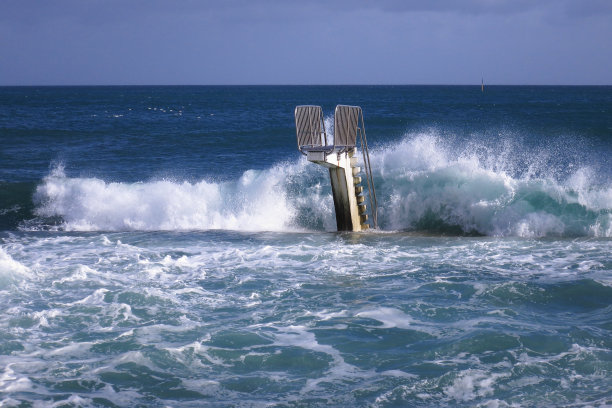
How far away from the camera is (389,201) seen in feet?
56.3

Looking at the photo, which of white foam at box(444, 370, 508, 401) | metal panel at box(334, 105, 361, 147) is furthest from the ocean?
metal panel at box(334, 105, 361, 147)

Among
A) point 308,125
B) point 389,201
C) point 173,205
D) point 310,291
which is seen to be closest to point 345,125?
point 308,125

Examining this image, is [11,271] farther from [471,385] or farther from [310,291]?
[471,385]

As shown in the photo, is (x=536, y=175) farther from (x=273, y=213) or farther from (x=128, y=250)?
(x=128, y=250)

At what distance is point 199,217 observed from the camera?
55.7ft

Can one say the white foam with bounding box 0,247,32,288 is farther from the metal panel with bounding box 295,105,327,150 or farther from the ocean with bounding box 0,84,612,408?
the metal panel with bounding box 295,105,327,150

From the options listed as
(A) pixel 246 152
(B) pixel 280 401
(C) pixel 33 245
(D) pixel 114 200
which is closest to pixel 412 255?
(B) pixel 280 401

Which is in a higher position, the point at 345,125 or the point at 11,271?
the point at 345,125

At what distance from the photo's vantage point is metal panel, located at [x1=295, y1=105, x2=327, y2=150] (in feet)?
47.3

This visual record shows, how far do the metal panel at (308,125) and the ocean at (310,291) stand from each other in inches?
78.8

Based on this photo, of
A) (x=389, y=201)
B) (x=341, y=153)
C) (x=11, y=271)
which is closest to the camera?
(x=11, y=271)

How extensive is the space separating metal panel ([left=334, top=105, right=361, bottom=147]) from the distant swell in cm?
266

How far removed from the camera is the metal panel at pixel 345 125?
14.4 metres

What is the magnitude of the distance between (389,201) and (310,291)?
24.7 feet
